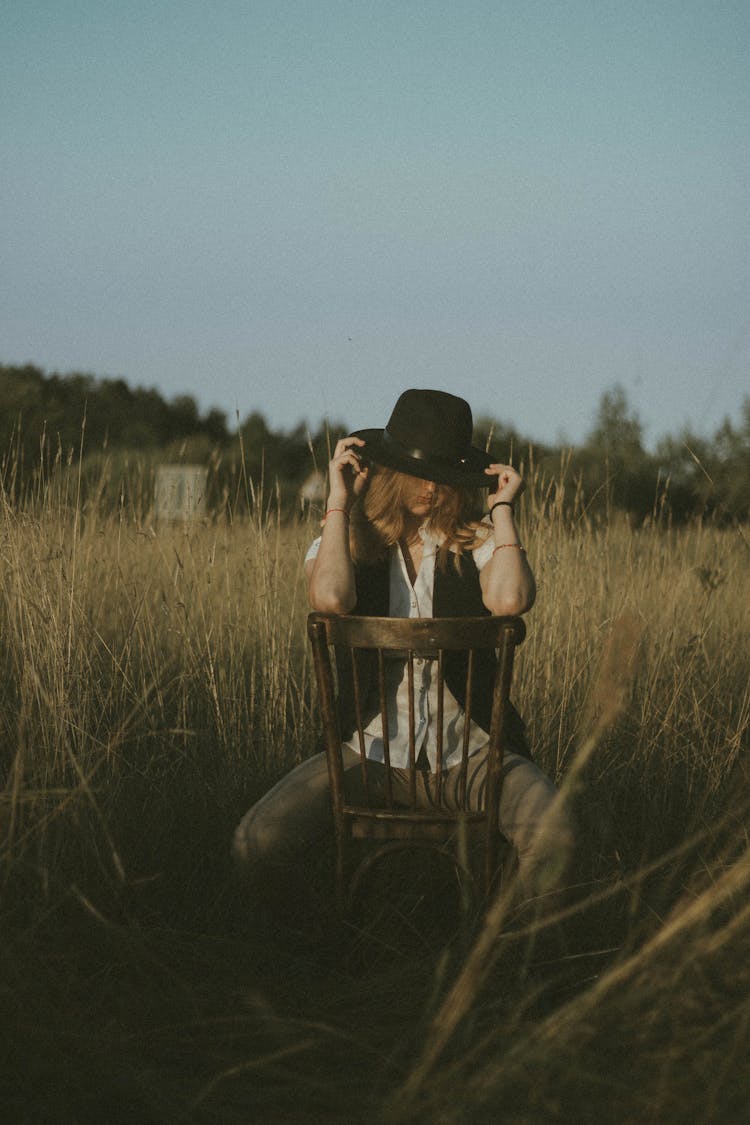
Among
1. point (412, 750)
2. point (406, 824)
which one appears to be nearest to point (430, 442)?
point (412, 750)

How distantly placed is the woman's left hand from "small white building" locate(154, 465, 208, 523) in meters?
1.47

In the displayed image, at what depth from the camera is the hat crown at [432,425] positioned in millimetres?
2248

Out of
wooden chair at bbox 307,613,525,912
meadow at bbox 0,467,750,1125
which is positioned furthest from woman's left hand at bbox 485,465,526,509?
meadow at bbox 0,467,750,1125

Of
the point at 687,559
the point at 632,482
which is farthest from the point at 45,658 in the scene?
the point at 632,482

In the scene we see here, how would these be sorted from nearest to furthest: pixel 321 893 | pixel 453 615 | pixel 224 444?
pixel 453 615 < pixel 321 893 < pixel 224 444

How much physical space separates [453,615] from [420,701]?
7.6 inches

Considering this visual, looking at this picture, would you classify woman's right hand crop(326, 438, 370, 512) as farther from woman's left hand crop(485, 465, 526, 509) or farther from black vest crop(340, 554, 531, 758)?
woman's left hand crop(485, 465, 526, 509)

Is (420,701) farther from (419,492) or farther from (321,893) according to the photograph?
(321,893)

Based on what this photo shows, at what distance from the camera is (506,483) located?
2240 millimetres

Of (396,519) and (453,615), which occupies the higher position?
(396,519)

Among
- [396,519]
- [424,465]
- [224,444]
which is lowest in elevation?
[224,444]

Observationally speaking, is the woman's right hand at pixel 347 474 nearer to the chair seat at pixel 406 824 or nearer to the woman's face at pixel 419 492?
the woman's face at pixel 419 492

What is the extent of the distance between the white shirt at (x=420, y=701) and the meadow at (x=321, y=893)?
1.02 ft

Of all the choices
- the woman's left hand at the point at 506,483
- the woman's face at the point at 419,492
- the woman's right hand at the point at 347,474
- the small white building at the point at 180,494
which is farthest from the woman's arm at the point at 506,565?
the small white building at the point at 180,494
